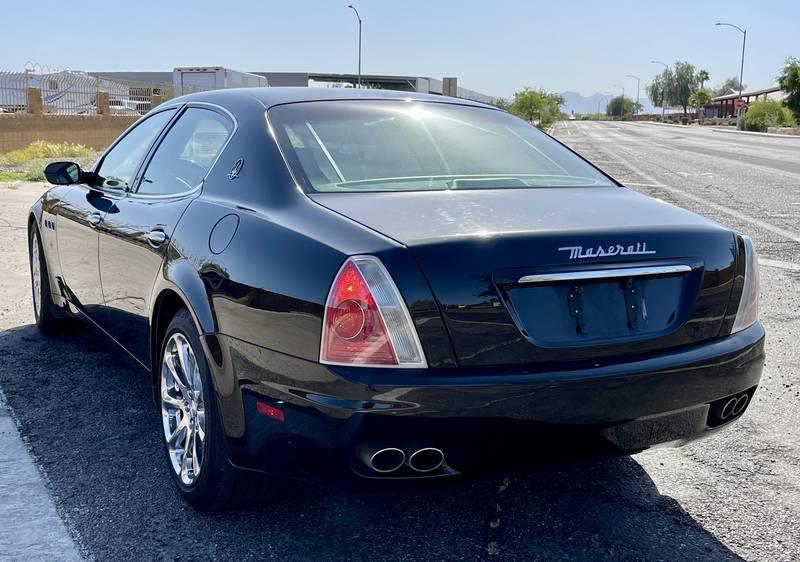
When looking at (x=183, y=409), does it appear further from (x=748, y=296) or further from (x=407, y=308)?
(x=748, y=296)

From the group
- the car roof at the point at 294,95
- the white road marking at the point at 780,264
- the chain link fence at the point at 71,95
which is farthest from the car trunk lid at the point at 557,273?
the chain link fence at the point at 71,95

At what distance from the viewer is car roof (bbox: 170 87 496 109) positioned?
362cm

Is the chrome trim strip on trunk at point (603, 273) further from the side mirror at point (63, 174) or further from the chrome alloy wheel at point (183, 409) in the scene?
the side mirror at point (63, 174)

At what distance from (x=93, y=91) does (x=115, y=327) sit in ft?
90.8

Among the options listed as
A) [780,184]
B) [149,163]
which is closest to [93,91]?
[780,184]

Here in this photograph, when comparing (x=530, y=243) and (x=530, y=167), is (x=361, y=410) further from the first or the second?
(x=530, y=167)

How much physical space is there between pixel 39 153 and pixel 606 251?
2245cm

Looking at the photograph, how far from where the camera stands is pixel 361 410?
241 cm

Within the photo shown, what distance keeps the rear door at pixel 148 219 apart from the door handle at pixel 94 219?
0.08 meters

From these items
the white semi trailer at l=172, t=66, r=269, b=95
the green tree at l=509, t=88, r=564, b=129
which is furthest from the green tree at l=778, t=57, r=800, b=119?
the white semi trailer at l=172, t=66, r=269, b=95

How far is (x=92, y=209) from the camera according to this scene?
14.3 ft

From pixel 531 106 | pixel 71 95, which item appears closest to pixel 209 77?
pixel 71 95

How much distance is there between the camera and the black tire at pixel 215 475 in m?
2.92

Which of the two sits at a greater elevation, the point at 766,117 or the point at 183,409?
the point at 766,117
